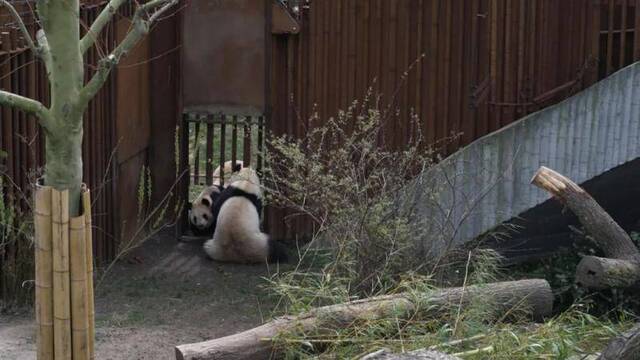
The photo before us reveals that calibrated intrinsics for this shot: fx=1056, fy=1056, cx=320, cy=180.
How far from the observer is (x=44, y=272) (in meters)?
4.18

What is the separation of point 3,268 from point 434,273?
277 cm

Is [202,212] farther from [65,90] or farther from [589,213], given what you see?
[65,90]

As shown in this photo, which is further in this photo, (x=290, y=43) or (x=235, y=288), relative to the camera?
(x=290, y=43)

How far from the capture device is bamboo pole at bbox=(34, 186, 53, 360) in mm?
4129

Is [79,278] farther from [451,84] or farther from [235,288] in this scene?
[451,84]

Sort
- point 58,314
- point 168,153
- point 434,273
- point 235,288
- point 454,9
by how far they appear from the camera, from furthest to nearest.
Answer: point 168,153 < point 454,9 < point 235,288 < point 434,273 < point 58,314

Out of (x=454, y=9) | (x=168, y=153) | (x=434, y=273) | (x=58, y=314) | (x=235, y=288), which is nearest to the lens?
(x=58, y=314)

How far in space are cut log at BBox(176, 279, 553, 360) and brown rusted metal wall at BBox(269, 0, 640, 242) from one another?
2.63 metres

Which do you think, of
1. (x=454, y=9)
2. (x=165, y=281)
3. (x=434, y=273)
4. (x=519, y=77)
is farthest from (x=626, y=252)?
(x=165, y=281)

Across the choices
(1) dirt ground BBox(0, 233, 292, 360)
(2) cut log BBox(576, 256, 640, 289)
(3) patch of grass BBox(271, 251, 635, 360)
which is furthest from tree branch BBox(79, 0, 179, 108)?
(2) cut log BBox(576, 256, 640, 289)

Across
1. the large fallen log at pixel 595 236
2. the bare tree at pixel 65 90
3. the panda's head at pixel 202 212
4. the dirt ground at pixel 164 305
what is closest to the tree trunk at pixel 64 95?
the bare tree at pixel 65 90

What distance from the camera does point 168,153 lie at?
376 inches

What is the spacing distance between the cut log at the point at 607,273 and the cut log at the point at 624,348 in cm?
180

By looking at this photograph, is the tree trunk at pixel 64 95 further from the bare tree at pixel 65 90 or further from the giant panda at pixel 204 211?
the giant panda at pixel 204 211
